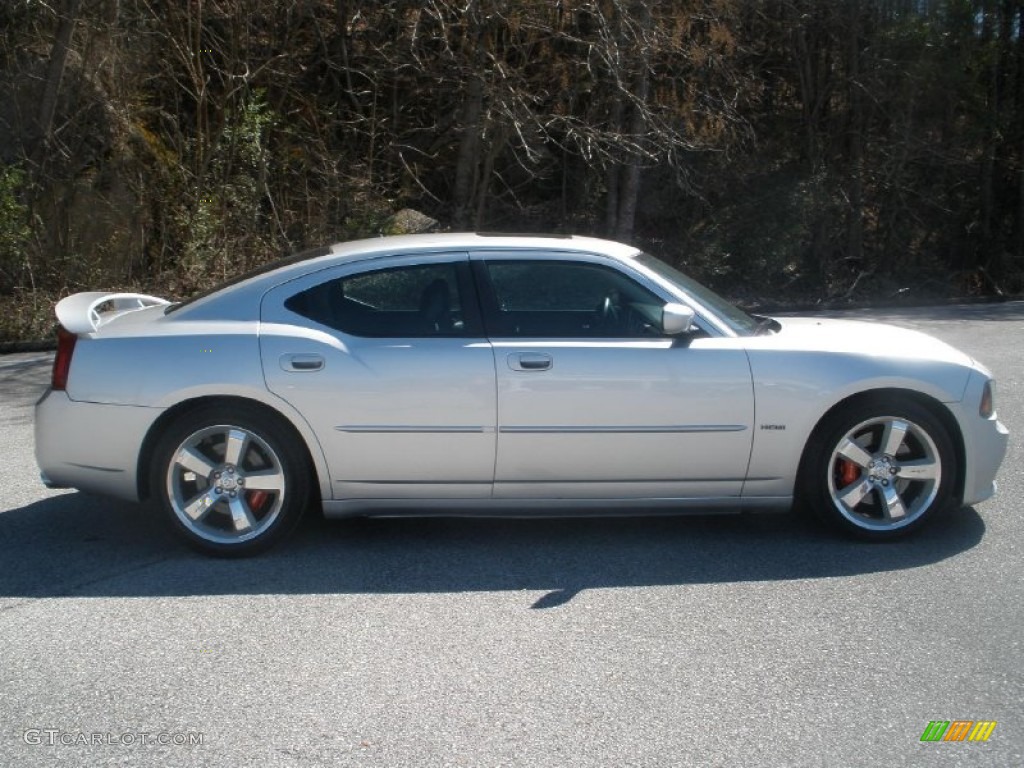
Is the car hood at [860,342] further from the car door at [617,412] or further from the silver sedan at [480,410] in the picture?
the car door at [617,412]

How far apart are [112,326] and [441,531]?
198 cm

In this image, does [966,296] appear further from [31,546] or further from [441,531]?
[31,546]

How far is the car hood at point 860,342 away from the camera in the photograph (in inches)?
224

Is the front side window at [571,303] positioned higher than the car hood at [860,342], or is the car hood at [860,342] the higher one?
the front side window at [571,303]

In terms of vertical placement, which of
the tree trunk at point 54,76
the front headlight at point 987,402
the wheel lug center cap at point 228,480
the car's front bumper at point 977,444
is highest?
the tree trunk at point 54,76

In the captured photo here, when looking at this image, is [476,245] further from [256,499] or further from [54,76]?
[54,76]

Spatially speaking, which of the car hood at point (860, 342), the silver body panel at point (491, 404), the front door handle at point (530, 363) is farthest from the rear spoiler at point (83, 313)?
the car hood at point (860, 342)

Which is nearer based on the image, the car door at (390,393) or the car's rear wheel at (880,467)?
the car door at (390,393)

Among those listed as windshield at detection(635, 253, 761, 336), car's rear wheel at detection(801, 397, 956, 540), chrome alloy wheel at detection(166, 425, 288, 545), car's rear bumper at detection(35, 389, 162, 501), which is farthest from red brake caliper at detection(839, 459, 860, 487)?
car's rear bumper at detection(35, 389, 162, 501)

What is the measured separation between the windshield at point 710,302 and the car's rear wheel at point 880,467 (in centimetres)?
64

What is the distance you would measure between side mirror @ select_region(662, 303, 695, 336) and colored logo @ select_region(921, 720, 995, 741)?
2223 millimetres

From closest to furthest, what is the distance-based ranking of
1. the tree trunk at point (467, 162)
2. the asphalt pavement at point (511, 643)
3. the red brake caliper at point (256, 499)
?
the asphalt pavement at point (511, 643)
the red brake caliper at point (256, 499)
the tree trunk at point (467, 162)

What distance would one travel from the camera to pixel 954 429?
573cm

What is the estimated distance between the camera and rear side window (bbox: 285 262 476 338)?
18.6 feet
